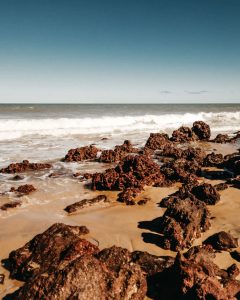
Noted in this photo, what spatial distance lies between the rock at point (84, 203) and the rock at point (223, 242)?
317 centimetres

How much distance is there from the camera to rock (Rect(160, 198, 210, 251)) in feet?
17.5

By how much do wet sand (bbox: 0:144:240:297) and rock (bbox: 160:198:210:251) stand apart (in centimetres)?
15

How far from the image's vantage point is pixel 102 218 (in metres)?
6.72

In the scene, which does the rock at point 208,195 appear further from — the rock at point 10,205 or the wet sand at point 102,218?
the rock at point 10,205

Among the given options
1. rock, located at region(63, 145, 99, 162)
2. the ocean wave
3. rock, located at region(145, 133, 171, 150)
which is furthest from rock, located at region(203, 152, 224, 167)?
the ocean wave

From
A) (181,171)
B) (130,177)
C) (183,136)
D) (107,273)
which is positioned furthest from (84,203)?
(183,136)

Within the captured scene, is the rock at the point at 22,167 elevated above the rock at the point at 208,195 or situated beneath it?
situated beneath

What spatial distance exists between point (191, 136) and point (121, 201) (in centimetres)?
1189

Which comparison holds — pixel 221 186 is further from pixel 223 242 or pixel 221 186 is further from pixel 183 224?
pixel 223 242

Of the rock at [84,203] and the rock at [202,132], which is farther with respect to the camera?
the rock at [202,132]

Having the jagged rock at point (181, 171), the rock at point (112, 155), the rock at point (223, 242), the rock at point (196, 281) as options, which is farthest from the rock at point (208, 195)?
the rock at point (112, 155)

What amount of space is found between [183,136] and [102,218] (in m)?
12.6

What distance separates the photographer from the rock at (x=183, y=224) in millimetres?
5340

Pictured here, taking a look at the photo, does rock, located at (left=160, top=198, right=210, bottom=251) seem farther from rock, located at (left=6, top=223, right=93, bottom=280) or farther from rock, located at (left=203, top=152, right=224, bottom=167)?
rock, located at (left=203, top=152, right=224, bottom=167)
